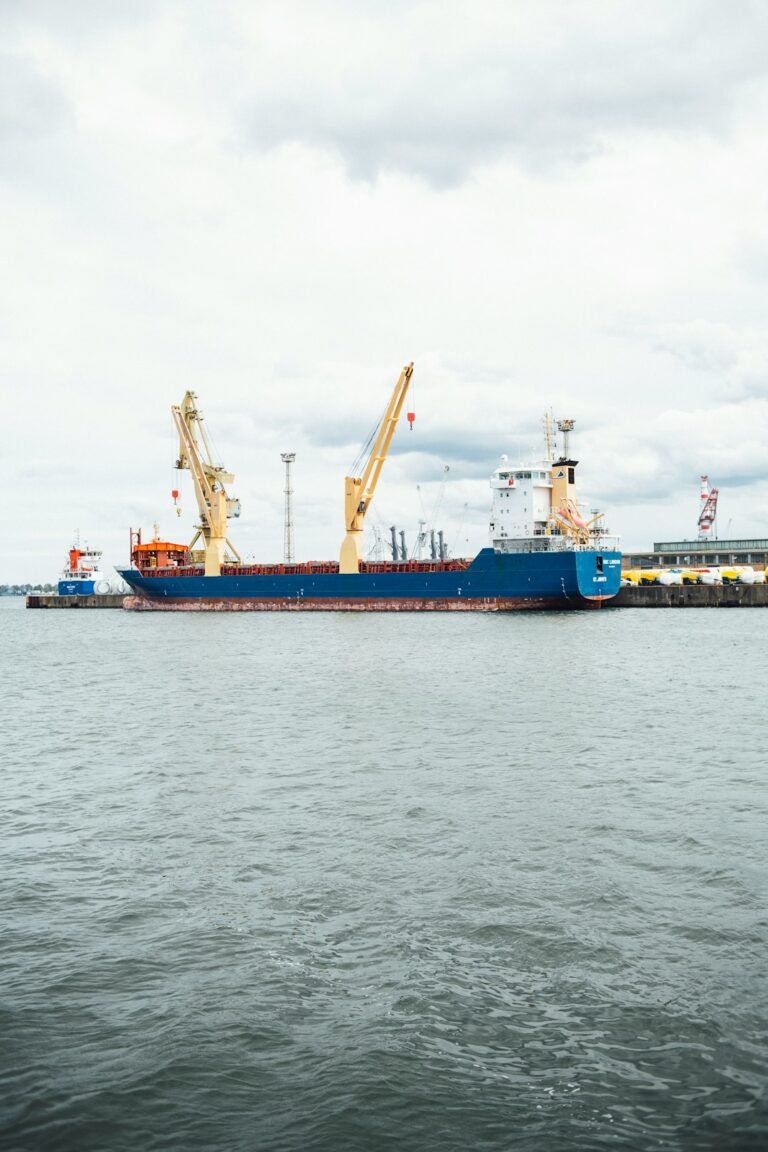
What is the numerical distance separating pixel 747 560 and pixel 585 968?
113 meters

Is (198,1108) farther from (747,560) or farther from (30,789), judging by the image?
(747,560)

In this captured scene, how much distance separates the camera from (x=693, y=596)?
77625mm

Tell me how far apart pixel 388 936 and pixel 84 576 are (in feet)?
414

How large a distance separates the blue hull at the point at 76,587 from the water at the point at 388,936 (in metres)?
110

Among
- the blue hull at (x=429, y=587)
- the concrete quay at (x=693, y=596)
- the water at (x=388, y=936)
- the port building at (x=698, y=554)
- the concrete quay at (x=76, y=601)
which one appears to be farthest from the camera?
the concrete quay at (x=76, y=601)

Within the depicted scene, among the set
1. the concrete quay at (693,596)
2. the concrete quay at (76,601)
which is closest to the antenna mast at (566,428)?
the concrete quay at (693,596)

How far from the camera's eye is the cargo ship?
6650 centimetres

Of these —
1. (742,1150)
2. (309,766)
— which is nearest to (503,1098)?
(742,1150)

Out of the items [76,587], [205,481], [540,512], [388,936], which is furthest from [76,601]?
[388,936]

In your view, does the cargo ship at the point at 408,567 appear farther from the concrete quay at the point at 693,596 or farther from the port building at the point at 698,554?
the port building at the point at 698,554

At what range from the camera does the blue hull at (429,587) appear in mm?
65250

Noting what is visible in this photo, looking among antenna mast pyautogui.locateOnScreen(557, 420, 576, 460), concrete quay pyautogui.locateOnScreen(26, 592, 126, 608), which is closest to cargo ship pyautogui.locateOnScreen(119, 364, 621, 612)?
antenna mast pyautogui.locateOnScreen(557, 420, 576, 460)

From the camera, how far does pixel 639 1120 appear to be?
5926 mm

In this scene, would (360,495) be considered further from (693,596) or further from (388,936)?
(388,936)
